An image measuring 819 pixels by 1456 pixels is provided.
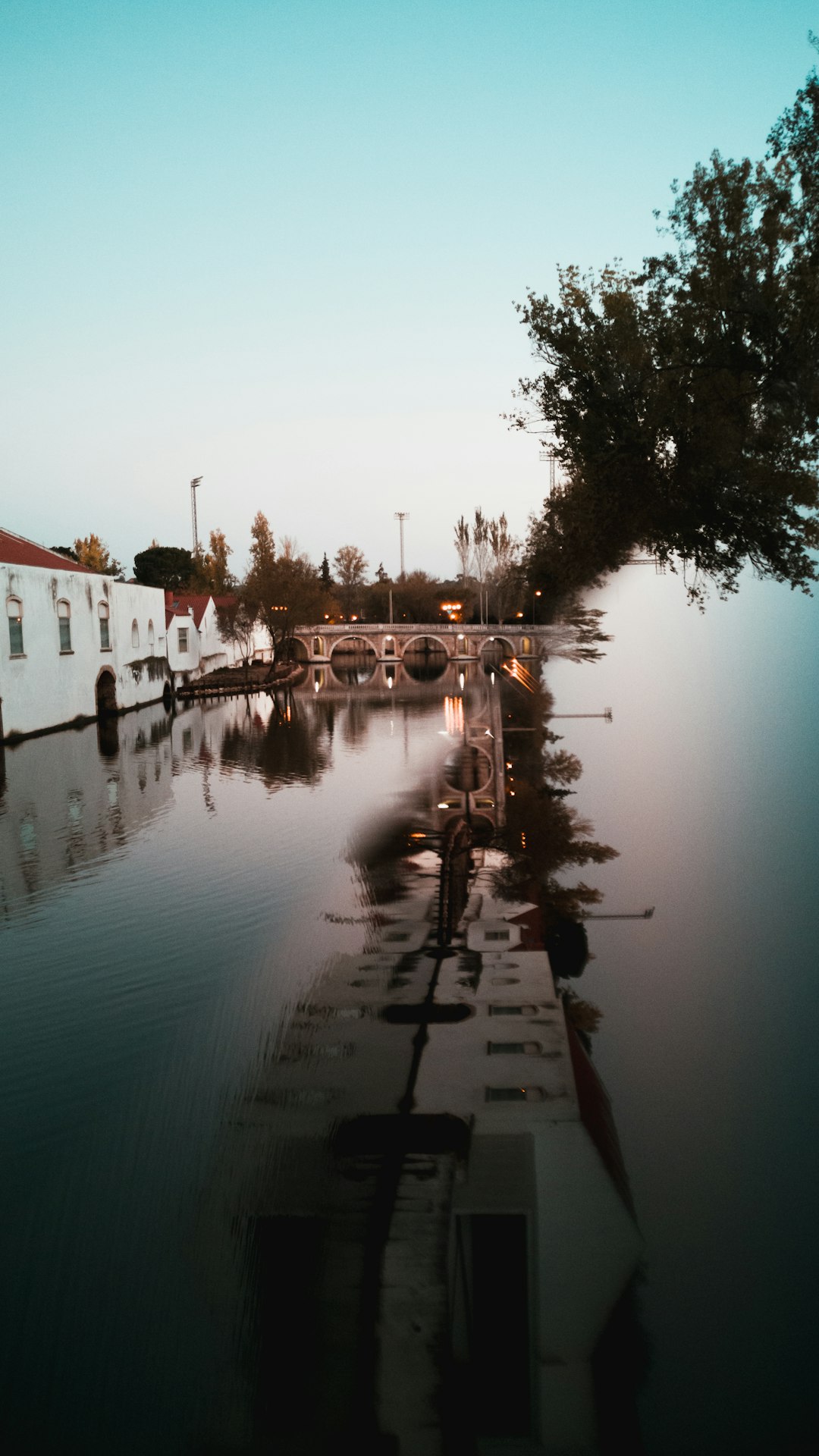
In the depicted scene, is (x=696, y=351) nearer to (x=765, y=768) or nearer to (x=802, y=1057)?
(x=802, y=1057)

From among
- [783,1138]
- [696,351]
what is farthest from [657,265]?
[783,1138]

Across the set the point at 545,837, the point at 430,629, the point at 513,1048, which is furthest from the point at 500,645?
the point at 513,1048

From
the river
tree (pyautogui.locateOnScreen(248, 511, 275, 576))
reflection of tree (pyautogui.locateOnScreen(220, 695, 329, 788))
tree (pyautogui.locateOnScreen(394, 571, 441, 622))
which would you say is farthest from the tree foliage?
the river

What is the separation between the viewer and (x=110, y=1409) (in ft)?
20.1

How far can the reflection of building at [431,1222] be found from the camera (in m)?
6.09

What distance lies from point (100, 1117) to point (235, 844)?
1041 cm

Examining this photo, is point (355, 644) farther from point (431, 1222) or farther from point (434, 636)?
point (431, 1222)

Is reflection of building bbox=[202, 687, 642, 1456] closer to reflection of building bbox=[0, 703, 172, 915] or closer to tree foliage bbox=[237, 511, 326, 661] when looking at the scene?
reflection of building bbox=[0, 703, 172, 915]

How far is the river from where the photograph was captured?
6.46 m

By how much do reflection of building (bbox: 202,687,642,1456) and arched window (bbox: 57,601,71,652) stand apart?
24.5 m

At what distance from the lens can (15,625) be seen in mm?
29141

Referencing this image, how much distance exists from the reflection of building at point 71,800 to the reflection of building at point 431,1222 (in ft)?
24.7

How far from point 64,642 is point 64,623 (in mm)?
553

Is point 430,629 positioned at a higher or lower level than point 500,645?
higher
